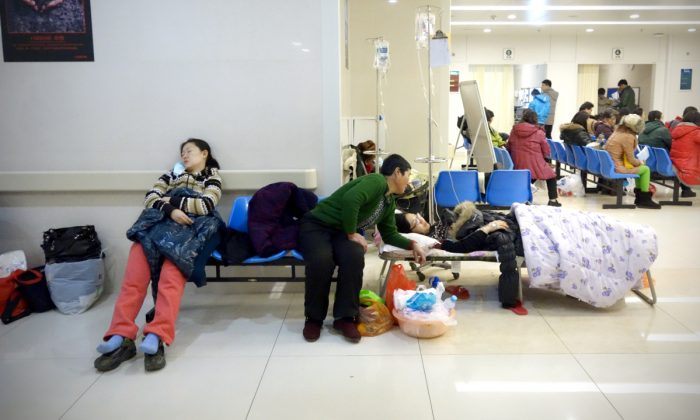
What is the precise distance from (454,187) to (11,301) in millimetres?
3827

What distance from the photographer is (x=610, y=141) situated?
24.0 ft

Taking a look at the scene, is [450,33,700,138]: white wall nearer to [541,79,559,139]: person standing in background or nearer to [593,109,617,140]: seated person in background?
[541,79,559,139]: person standing in background

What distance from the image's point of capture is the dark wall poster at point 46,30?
383 cm

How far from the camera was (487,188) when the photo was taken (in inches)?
225

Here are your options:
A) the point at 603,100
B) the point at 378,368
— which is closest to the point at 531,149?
the point at 378,368

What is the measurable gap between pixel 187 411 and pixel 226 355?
58 centimetres

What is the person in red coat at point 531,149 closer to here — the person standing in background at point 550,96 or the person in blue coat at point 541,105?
the person standing in background at point 550,96

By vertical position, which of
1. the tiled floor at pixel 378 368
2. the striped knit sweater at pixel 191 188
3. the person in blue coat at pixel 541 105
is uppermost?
the person in blue coat at pixel 541 105

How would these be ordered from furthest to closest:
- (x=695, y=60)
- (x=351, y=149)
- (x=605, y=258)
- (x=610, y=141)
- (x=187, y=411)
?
1. (x=695, y=60)
2. (x=610, y=141)
3. (x=351, y=149)
4. (x=605, y=258)
5. (x=187, y=411)

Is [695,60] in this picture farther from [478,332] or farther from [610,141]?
[478,332]

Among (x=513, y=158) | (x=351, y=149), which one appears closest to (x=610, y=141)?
(x=513, y=158)

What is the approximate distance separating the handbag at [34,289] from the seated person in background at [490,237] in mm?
2447

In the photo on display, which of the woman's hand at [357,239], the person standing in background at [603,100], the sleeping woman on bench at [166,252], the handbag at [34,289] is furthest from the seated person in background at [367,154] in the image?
the person standing in background at [603,100]

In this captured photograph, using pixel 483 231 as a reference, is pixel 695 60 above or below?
above
